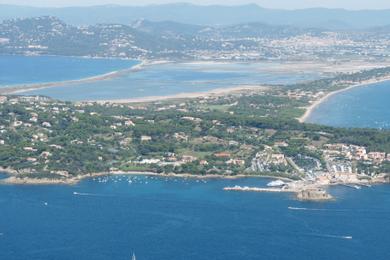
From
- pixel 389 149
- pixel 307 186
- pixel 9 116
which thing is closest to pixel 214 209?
pixel 307 186

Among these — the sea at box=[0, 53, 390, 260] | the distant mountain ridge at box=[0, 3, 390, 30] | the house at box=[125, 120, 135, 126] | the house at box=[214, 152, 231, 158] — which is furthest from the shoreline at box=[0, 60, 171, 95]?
the distant mountain ridge at box=[0, 3, 390, 30]

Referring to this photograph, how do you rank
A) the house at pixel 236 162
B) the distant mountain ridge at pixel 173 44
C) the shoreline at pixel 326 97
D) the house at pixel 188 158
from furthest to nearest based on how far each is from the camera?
1. the distant mountain ridge at pixel 173 44
2. the shoreline at pixel 326 97
3. the house at pixel 188 158
4. the house at pixel 236 162

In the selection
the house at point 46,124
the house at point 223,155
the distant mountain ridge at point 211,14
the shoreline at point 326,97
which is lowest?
the distant mountain ridge at point 211,14

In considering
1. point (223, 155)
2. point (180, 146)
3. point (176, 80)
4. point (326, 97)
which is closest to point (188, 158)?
point (223, 155)

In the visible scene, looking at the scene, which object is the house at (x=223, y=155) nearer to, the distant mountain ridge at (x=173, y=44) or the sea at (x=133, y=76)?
the sea at (x=133, y=76)

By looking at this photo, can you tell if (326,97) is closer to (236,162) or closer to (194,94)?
(194,94)

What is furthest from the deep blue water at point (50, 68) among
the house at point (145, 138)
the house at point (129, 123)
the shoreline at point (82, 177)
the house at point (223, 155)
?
the shoreline at point (82, 177)

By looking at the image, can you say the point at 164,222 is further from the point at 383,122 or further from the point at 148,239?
the point at 383,122
